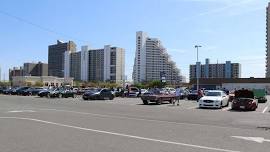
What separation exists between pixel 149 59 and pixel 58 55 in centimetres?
3571

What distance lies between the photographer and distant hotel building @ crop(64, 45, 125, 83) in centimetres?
12400

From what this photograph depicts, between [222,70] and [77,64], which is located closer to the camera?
[77,64]

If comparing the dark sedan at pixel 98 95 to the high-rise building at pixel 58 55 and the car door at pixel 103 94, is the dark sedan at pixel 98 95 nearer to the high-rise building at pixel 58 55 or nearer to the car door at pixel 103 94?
the car door at pixel 103 94

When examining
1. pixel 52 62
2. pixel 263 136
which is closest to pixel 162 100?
pixel 263 136

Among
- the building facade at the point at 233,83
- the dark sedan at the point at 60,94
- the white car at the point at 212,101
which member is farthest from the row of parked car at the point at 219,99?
the building facade at the point at 233,83

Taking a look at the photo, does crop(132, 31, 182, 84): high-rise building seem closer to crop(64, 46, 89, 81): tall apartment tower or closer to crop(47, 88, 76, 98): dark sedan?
crop(64, 46, 89, 81): tall apartment tower

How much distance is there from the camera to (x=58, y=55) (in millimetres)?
145750

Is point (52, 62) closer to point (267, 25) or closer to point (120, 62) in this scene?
point (120, 62)

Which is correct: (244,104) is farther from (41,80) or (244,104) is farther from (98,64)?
(41,80)

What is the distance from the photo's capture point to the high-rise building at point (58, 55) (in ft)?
436

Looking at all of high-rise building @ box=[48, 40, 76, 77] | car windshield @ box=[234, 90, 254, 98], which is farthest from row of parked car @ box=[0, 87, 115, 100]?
high-rise building @ box=[48, 40, 76, 77]

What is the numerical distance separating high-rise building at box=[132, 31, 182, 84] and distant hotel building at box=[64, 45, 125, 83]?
16.0 feet

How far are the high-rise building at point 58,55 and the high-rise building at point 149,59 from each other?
20.5m

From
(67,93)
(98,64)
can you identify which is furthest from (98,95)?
(98,64)
